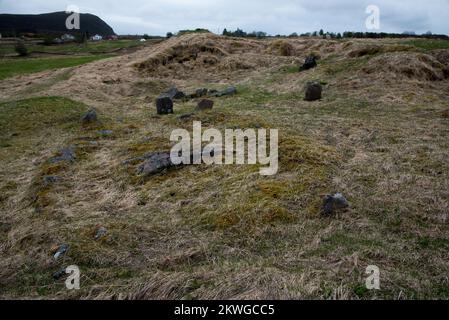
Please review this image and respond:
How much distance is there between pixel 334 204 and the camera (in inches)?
254

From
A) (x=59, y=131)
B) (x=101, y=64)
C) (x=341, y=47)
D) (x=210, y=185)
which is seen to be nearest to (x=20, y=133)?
(x=59, y=131)

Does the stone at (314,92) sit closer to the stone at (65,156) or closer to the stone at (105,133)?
the stone at (105,133)

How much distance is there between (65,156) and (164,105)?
586cm

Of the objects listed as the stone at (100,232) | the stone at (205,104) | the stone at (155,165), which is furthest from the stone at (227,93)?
the stone at (100,232)

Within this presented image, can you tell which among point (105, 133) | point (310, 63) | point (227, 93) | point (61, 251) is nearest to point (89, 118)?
point (105, 133)

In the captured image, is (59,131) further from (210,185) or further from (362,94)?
(362,94)

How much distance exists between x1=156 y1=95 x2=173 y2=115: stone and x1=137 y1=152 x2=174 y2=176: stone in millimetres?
6418

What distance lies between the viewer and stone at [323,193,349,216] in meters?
6.43

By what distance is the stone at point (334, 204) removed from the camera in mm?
6430

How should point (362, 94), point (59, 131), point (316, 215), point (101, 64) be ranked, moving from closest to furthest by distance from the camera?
point (316, 215) → point (59, 131) → point (362, 94) → point (101, 64)

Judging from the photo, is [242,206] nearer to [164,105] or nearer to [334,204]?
[334,204]

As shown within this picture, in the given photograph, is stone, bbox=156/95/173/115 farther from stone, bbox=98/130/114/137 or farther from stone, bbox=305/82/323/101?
stone, bbox=305/82/323/101
